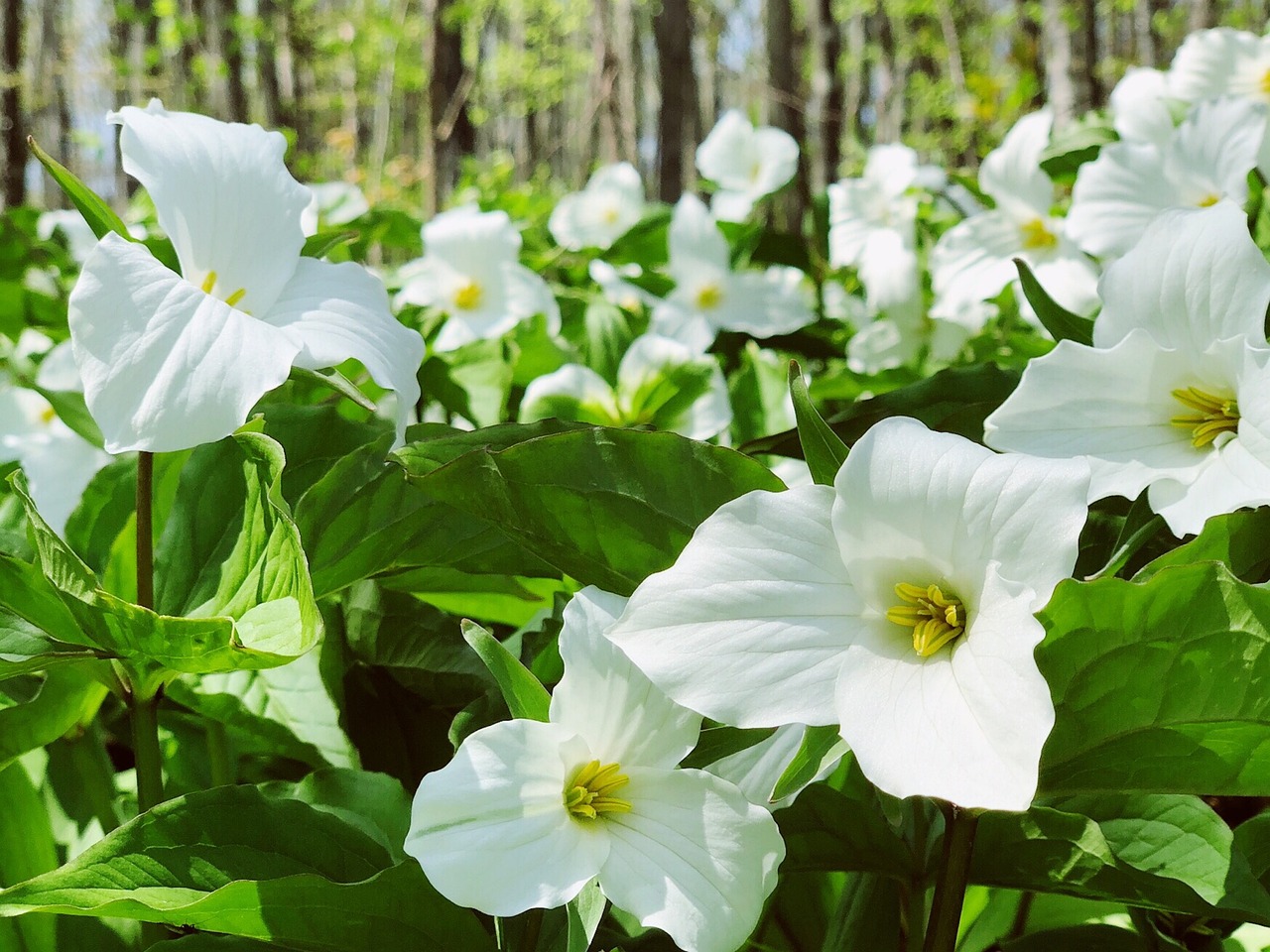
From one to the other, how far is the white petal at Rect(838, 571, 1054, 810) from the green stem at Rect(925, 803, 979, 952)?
87mm

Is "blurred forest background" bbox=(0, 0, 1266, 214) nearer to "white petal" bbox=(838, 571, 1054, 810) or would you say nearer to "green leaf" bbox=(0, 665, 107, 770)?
"green leaf" bbox=(0, 665, 107, 770)

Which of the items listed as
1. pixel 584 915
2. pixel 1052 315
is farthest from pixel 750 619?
pixel 1052 315

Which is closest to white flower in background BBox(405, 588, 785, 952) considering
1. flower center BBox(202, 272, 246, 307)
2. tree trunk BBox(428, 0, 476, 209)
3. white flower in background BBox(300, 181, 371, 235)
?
flower center BBox(202, 272, 246, 307)

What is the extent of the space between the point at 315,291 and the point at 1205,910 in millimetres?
676

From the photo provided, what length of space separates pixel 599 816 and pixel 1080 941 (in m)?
0.37

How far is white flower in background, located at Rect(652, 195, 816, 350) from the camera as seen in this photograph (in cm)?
188

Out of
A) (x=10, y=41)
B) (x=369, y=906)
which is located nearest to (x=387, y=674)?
(x=369, y=906)

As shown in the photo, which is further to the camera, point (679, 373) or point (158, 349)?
point (679, 373)

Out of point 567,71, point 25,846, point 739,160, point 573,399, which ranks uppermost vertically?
point 739,160

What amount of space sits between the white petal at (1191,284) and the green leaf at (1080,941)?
1.31 ft

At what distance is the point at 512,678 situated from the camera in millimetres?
612

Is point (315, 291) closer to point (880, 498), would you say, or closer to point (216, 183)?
point (216, 183)

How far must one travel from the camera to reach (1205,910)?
24.0 inches

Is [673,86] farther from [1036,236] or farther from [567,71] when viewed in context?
[567,71]
